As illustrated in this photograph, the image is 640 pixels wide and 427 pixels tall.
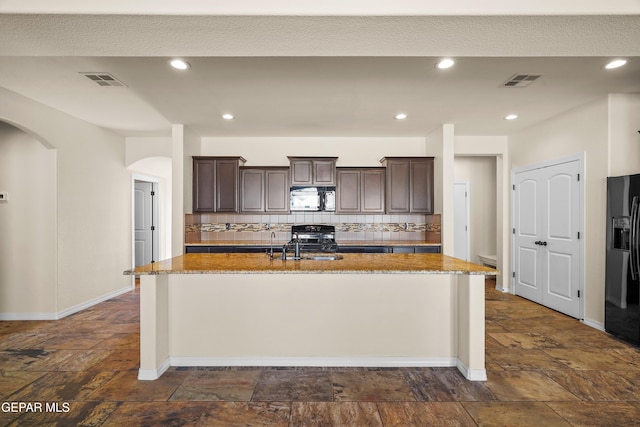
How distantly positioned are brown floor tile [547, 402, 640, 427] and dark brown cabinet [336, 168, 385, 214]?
3.49 m

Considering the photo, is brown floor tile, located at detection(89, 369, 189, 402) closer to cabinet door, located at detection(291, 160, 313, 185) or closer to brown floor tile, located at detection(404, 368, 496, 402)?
brown floor tile, located at detection(404, 368, 496, 402)

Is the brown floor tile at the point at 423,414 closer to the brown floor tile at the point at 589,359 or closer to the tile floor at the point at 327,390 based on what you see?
the tile floor at the point at 327,390

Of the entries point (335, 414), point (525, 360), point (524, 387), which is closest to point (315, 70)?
point (335, 414)

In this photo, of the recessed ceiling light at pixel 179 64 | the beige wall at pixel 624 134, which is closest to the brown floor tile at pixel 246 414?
the recessed ceiling light at pixel 179 64

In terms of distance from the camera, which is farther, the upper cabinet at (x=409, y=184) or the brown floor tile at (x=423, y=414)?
the upper cabinet at (x=409, y=184)

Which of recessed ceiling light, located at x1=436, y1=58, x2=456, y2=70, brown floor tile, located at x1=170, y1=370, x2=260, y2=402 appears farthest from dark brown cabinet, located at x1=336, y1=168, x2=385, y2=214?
brown floor tile, located at x1=170, y1=370, x2=260, y2=402

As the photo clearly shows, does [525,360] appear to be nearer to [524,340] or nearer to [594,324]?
[524,340]

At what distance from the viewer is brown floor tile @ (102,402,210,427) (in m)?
2.19

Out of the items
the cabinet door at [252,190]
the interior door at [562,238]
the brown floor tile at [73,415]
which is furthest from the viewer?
the cabinet door at [252,190]

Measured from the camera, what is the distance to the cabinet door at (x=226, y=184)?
539cm

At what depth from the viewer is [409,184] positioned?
542cm

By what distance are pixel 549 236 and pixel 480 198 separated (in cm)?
222

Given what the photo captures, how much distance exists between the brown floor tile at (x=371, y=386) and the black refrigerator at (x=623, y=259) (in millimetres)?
2452

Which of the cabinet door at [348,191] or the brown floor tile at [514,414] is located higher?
the cabinet door at [348,191]
